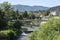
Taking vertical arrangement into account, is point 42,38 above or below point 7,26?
above

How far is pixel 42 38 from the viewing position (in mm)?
18031

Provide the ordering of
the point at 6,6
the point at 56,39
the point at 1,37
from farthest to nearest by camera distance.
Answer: the point at 6,6
the point at 1,37
the point at 56,39

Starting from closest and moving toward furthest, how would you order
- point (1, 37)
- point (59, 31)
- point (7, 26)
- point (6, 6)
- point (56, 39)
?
point (56, 39) < point (59, 31) < point (1, 37) < point (7, 26) < point (6, 6)

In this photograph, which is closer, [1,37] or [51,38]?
[51,38]

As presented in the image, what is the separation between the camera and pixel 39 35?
60.6ft

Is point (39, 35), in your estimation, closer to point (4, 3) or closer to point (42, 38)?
point (42, 38)

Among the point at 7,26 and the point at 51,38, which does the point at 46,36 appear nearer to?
the point at 51,38

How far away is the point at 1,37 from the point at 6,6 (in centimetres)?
2130

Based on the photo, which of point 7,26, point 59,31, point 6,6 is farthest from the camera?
point 6,6

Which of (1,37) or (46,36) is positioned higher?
(46,36)

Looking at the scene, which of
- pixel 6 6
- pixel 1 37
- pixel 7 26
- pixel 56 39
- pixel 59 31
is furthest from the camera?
pixel 6 6

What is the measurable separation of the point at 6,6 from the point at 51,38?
31874 mm

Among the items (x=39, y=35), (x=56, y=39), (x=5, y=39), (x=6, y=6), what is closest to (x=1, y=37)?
(x=5, y=39)

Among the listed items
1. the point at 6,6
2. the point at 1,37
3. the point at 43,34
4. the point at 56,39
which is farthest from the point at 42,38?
the point at 6,6
